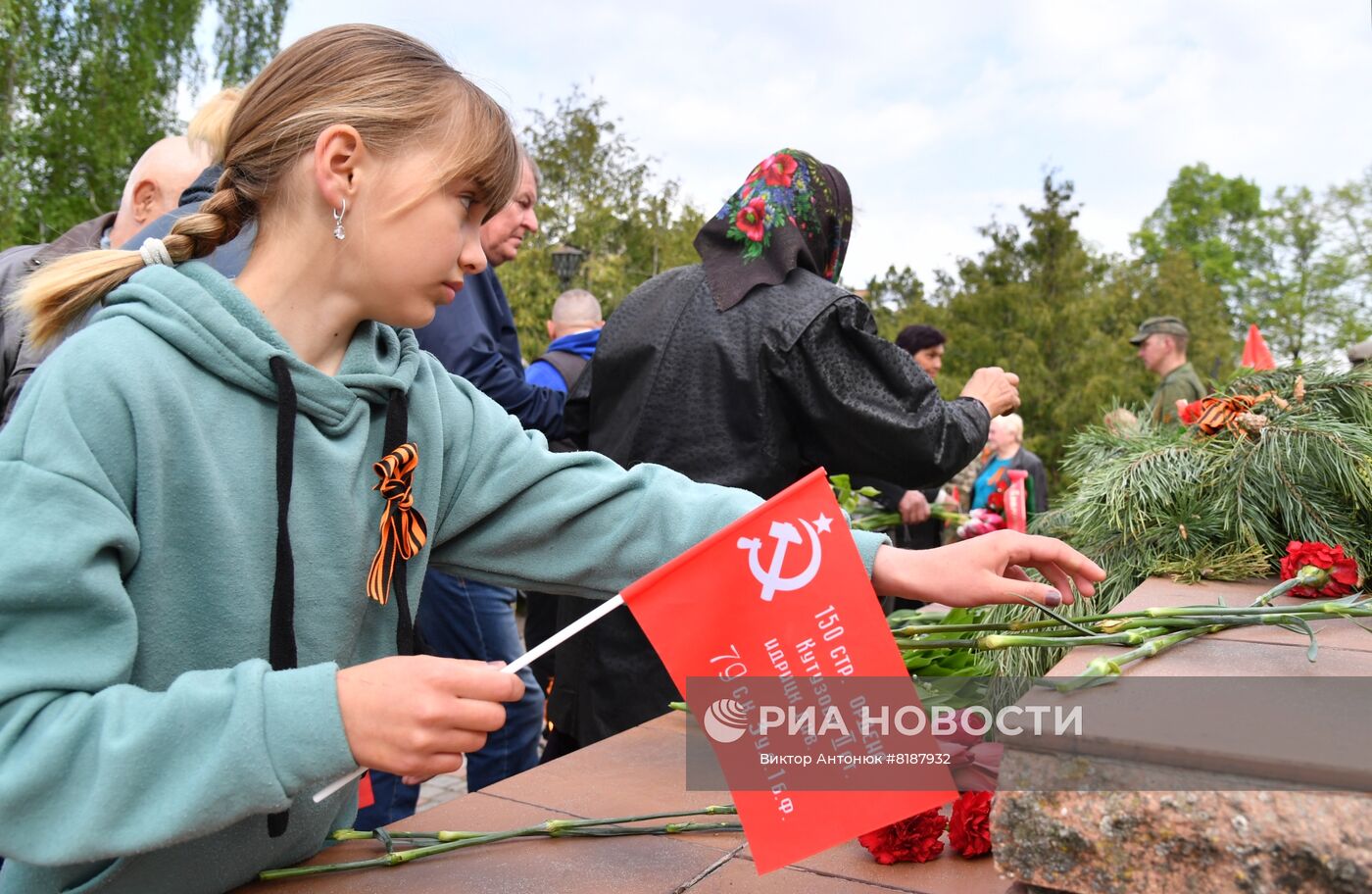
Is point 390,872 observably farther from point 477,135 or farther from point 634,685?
point 634,685

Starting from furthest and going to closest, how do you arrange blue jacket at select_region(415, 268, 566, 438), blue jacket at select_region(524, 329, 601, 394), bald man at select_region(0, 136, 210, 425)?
1. blue jacket at select_region(524, 329, 601, 394)
2. blue jacket at select_region(415, 268, 566, 438)
3. bald man at select_region(0, 136, 210, 425)

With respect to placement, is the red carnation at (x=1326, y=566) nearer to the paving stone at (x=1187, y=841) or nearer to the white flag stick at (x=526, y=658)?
the paving stone at (x=1187, y=841)

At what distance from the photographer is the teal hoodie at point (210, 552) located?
1.06m

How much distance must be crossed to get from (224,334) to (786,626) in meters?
0.76

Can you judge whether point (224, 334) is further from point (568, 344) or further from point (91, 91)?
point (91, 91)

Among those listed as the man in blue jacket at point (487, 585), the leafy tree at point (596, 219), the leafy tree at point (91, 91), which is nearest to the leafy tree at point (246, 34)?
the leafy tree at point (91, 91)

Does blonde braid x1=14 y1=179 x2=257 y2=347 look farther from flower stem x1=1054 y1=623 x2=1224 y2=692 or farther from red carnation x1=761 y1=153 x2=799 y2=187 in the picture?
red carnation x1=761 y1=153 x2=799 y2=187

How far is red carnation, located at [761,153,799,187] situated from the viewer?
2.92 meters

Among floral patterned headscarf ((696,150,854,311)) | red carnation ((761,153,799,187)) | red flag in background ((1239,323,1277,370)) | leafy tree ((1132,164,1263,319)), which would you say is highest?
leafy tree ((1132,164,1263,319))

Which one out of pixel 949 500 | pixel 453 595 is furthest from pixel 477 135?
pixel 949 500

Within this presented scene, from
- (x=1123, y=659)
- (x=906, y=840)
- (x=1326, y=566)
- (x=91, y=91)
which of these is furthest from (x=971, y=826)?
(x=91, y=91)

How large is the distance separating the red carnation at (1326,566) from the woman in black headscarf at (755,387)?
0.93 m

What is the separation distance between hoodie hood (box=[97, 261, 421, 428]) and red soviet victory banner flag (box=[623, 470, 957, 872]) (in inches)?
18.5

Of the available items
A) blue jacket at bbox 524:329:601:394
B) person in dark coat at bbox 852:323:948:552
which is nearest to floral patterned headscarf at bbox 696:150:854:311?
person in dark coat at bbox 852:323:948:552
